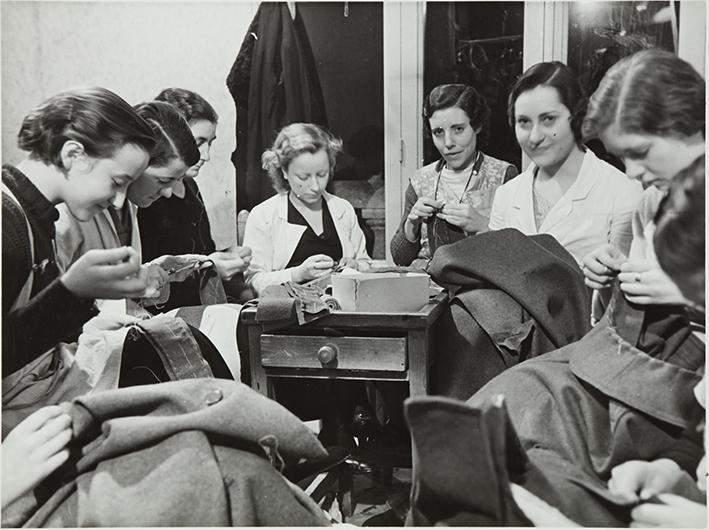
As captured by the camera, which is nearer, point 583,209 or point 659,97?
point 659,97

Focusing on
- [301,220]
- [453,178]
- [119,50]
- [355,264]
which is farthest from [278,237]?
[119,50]

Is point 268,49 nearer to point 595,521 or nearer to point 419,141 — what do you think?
point 419,141

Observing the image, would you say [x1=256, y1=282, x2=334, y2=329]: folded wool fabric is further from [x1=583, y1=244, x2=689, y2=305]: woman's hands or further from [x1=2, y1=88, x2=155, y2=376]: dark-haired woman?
[x1=583, y1=244, x2=689, y2=305]: woman's hands

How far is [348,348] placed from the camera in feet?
5.10

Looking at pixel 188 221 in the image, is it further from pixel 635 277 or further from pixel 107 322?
pixel 635 277

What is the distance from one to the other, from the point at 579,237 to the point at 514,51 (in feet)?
1.44

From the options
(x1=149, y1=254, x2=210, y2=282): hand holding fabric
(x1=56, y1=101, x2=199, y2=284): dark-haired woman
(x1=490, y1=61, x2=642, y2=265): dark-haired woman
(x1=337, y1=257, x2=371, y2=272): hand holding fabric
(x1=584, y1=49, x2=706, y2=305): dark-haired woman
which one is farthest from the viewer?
(x1=337, y1=257, x2=371, y2=272): hand holding fabric

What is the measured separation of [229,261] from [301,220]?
0.20 metres

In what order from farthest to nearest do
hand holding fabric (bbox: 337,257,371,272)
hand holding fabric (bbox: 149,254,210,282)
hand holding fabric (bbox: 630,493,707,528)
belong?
hand holding fabric (bbox: 337,257,371,272)
hand holding fabric (bbox: 149,254,210,282)
hand holding fabric (bbox: 630,493,707,528)

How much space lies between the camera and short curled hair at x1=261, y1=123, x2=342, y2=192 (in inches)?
65.9

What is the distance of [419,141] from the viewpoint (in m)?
1.68

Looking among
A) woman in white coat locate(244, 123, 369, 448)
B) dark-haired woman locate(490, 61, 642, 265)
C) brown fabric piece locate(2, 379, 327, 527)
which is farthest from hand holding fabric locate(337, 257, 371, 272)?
brown fabric piece locate(2, 379, 327, 527)

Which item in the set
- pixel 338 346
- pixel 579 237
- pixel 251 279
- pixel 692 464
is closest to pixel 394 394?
pixel 338 346

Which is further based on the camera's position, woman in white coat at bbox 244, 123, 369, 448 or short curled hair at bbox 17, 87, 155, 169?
woman in white coat at bbox 244, 123, 369, 448
